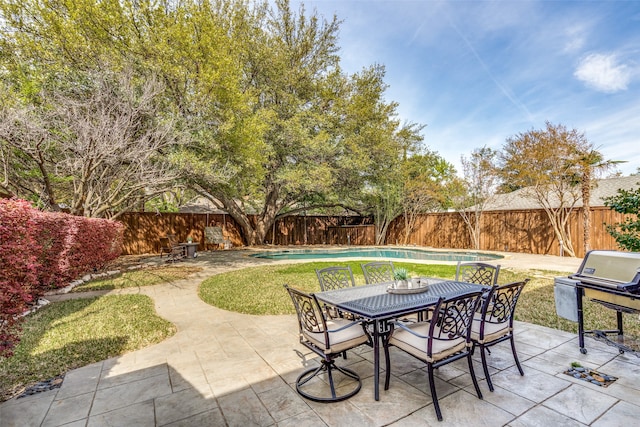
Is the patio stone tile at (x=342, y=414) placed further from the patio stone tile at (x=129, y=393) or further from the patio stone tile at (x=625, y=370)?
the patio stone tile at (x=625, y=370)

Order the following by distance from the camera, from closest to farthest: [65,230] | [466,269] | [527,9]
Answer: [466,269]
[65,230]
[527,9]

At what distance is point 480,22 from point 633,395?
29.1 ft

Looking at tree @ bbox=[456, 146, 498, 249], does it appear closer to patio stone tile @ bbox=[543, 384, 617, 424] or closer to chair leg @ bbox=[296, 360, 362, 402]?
patio stone tile @ bbox=[543, 384, 617, 424]

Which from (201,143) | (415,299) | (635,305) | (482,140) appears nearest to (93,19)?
(201,143)

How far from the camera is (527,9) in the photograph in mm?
6949

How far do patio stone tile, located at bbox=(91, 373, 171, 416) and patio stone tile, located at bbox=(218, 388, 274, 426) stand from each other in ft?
1.91

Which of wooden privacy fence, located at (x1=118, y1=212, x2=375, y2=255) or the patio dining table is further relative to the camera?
wooden privacy fence, located at (x1=118, y1=212, x2=375, y2=255)

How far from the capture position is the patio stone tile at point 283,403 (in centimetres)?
217

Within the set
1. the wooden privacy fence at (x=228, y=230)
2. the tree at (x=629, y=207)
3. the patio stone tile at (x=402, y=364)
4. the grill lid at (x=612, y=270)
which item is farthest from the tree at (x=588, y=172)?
the wooden privacy fence at (x=228, y=230)

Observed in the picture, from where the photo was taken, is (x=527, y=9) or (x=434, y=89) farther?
Answer: (x=434, y=89)

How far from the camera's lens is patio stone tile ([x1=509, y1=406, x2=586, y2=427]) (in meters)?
1.99

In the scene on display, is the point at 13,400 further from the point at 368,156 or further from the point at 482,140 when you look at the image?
the point at 482,140

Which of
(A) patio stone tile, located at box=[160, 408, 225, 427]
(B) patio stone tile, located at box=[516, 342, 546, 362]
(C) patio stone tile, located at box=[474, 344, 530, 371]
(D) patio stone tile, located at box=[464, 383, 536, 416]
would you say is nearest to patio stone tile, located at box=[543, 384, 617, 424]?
(D) patio stone tile, located at box=[464, 383, 536, 416]

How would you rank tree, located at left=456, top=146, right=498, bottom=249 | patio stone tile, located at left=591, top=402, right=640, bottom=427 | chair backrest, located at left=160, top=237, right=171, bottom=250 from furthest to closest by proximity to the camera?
tree, located at left=456, top=146, right=498, bottom=249 < chair backrest, located at left=160, top=237, right=171, bottom=250 < patio stone tile, located at left=591, top=402, right=640, bottom=427
